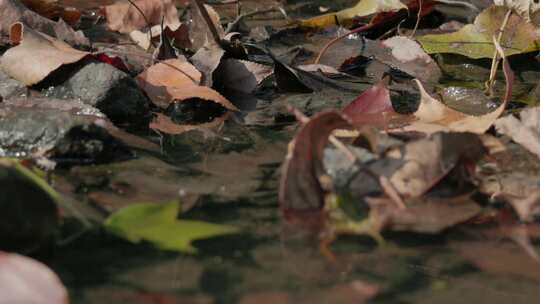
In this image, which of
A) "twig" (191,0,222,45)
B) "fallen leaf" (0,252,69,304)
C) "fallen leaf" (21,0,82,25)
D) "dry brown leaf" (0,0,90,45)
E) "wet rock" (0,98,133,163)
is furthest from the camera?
"fallen leaf" (21,0,82,25)

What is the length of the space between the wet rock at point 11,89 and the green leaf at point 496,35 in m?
0.98

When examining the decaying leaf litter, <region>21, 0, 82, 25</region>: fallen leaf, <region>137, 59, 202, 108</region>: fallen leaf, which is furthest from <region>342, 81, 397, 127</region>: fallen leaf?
<region>21, 0, 82, 25</region>: fallen leaf

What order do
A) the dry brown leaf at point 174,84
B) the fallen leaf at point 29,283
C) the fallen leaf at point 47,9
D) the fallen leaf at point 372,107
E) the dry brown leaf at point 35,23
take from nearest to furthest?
the fallen leaf at point 29,283 → the fallen leaf at point 372,107 → the dry brown leaf at point 174,84 → the dry brown leaf at point 35,23 → the fallen leaf at point 47,9

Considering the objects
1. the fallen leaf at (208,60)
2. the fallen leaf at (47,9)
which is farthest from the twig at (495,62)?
the fallen leaf at (47,9)

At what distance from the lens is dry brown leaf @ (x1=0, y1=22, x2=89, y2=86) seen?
5.41 feet

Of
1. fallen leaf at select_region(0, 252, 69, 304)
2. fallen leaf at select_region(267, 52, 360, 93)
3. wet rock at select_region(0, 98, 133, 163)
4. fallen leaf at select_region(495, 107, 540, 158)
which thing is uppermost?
fallen leaf at select_region(0, 252, 69, 304)

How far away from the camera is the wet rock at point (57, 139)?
138cm

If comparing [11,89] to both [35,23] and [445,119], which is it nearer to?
[35,23]

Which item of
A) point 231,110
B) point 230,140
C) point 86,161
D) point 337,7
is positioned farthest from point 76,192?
point 337,7

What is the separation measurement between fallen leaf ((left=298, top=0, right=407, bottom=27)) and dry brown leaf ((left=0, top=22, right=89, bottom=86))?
2.89ft

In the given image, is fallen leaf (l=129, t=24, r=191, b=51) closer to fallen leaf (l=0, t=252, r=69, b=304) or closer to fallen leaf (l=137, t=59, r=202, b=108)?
fallen leaf (l=137, t=59, r=202, b=108)

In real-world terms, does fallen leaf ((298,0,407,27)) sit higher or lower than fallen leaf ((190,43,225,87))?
lower

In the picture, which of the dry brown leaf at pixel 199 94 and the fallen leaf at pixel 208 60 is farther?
the fallen leaf at pixel 208 60

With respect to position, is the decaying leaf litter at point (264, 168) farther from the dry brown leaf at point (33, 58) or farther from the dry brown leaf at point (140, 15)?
the dry brown leaf at point (140, 15)
